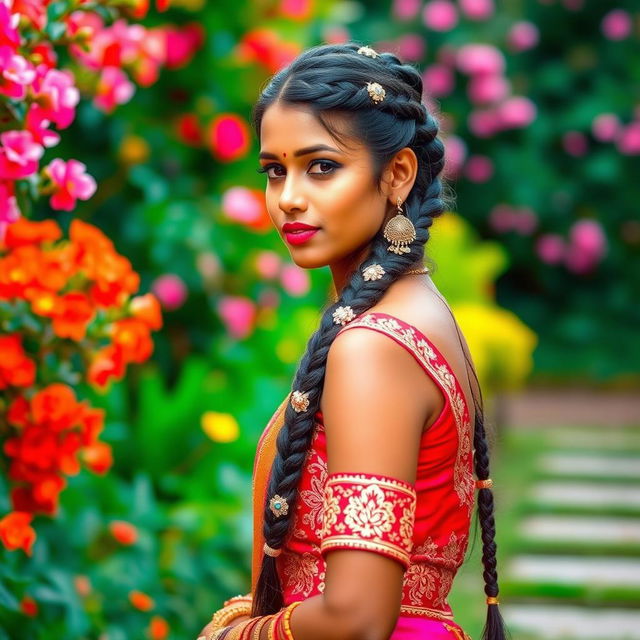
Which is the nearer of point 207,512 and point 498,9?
point 207,512

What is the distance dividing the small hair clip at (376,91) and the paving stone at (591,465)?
583 cm

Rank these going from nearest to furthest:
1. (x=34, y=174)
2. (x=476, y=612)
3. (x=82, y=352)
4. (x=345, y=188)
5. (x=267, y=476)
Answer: (x=345, y=188) → (x=267, y=476) → (x=34, y=174) → (x=82, y=352) → (x=476, y=612)

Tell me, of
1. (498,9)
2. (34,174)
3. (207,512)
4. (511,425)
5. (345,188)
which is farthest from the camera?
(498,9)

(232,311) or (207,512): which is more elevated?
(232,311)

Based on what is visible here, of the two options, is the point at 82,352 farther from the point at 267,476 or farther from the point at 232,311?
the point at 232,311

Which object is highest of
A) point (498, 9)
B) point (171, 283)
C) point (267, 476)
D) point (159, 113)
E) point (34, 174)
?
point (498, 9)

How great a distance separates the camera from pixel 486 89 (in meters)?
10.6

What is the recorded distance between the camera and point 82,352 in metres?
2.84

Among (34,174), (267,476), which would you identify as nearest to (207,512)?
(34,174)

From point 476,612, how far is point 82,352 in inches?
103

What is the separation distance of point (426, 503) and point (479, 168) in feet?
31.9

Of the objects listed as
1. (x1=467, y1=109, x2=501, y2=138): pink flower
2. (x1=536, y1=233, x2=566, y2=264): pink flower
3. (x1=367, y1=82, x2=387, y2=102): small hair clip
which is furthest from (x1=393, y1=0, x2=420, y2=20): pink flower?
(x1=367, y1=82, x2=387, y2=102): small hair clip

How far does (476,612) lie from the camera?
195 inches

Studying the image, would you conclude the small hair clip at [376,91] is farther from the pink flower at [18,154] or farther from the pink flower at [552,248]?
the pink flower at [552,248]
